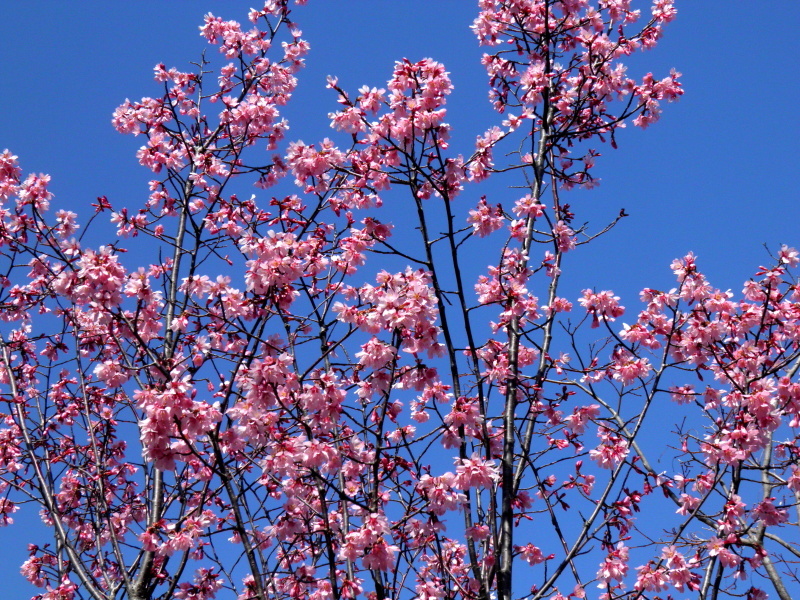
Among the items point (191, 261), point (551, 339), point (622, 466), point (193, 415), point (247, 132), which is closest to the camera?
point (193, 415)

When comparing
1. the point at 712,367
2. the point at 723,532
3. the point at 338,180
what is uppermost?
the point at 338,180

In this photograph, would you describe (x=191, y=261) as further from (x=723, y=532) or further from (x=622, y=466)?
(x=723, y=532)

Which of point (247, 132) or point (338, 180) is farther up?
point (247, 132)

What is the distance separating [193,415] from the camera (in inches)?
173

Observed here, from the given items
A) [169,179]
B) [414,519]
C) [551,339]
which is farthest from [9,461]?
[551,339]

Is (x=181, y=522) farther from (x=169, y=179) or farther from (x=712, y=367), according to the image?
(x=712, y=367)

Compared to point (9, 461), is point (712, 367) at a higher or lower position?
lower

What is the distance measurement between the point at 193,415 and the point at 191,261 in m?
3.29

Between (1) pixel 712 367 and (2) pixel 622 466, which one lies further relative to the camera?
(1) pixel 712 367

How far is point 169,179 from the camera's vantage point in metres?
7.65

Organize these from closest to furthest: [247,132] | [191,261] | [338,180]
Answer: [338,180] → [191,261] → [247,132]

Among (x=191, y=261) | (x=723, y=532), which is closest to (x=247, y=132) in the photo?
(x=191, y=261)

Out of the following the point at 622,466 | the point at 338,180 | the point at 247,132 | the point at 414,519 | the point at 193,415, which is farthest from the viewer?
the point at 247,132

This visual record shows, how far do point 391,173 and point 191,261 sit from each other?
271 centimetres
